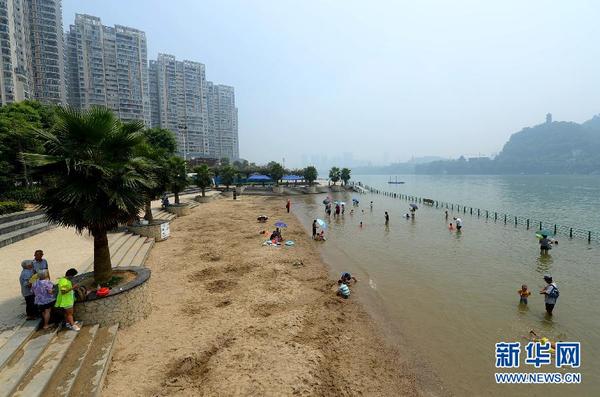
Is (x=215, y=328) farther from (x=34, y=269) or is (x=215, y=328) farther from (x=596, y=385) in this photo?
(x=596, y=385)

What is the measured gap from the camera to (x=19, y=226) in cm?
1852

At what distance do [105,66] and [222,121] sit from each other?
259 feet

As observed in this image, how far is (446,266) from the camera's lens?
20.0 m

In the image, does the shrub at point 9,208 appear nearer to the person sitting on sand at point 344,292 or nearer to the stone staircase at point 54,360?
the stone staircase at point 54,360

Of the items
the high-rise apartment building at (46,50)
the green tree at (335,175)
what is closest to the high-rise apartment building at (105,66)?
the high-rise apartment building at (46,50)

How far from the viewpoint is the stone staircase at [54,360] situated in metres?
6.41

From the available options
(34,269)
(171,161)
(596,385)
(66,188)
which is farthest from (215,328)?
(171,161)

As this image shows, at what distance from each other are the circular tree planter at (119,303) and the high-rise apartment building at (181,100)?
118 meters

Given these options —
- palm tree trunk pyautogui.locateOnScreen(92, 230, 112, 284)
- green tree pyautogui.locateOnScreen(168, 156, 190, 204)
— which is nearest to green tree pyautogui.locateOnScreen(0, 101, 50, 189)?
green tree pyautogui.locateOnScreen(168, 156, 190, 204)

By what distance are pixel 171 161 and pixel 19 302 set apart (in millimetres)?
22762

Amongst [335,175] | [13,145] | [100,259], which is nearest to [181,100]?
[335,175]

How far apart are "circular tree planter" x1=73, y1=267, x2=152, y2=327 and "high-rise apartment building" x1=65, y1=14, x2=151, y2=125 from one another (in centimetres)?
9711

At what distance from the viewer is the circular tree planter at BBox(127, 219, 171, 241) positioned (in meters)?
21.7

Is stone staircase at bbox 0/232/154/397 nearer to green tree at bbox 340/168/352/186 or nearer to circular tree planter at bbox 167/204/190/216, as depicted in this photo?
circular tree planter at bbox 167/204/190/216
